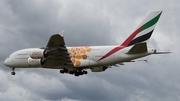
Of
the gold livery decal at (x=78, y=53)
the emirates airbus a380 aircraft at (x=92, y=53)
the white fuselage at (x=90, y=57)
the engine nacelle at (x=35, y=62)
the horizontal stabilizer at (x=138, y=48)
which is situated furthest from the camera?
the engine nacelle at (x=35, y=62)

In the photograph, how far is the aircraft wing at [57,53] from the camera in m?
45.4

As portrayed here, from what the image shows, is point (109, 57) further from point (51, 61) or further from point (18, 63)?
point (18, 63)

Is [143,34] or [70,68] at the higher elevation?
[143,34]

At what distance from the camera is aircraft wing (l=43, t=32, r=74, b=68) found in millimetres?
45438

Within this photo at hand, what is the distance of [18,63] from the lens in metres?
54.9

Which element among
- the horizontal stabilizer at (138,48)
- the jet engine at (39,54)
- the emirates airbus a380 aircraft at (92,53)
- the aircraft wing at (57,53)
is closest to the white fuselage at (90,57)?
the emirates airbus a380 aircraft at (92,53)

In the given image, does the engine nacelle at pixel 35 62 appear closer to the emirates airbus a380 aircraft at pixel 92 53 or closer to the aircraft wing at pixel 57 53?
the emirates airbus a380 aircraft at pixel 92 53

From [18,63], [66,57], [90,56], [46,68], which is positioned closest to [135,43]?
[90,56]

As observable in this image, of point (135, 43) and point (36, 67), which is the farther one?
point (36, 67)

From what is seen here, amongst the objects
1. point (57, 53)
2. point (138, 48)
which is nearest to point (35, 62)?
point (57, 53)

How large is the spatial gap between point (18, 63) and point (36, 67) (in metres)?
2.87

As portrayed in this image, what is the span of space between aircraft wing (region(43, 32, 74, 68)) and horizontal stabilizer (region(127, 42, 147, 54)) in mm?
8620

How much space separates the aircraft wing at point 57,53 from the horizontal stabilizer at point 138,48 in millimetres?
8620

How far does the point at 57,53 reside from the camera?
4916 cm
